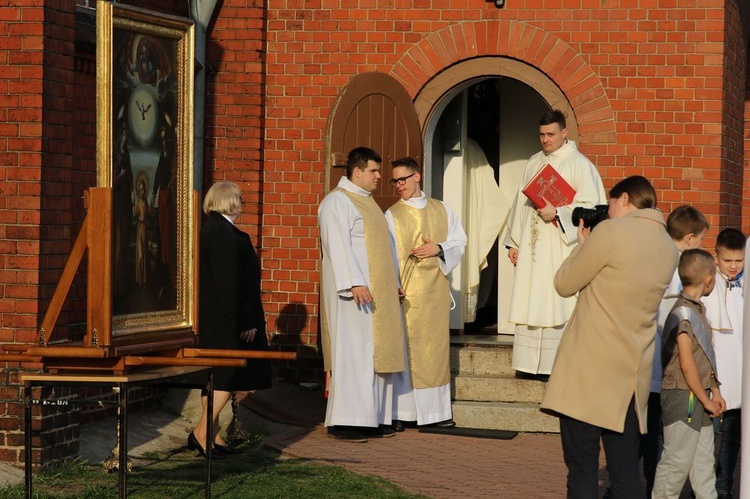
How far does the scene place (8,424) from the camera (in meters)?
8.01

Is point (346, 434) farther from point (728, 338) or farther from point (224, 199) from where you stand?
point (728, 338)

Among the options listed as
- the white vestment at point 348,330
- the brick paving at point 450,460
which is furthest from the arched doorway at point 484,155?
the brick paving at point 450,460

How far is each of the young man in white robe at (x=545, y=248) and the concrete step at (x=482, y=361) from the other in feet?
1.27

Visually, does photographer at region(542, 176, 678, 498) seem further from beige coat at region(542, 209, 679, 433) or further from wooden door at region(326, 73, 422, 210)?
wooden door at region(326, 73, 422, 210)

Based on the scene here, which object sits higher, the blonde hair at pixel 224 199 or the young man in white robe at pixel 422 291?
the blonde hair at pixel 224 199

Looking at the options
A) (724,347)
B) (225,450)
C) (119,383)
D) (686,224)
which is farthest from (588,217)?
(225,450)

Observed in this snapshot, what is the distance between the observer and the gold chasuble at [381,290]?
9.68 m

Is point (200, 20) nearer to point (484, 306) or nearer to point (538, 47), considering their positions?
point (538, 47)

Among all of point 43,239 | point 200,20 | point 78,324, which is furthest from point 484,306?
point 43,239

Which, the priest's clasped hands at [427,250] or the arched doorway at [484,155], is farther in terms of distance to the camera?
the arched doorway at [484,155]

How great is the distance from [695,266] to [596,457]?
1.35 metres

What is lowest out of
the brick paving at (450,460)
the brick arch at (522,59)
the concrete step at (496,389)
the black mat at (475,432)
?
the brick paving at (450,460)

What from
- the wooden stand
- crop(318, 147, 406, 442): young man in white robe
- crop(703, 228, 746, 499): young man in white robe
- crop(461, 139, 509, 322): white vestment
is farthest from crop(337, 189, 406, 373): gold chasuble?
the wooden stand

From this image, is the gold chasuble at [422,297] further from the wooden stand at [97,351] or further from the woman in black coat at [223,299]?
the wooden stand at [97,351]
